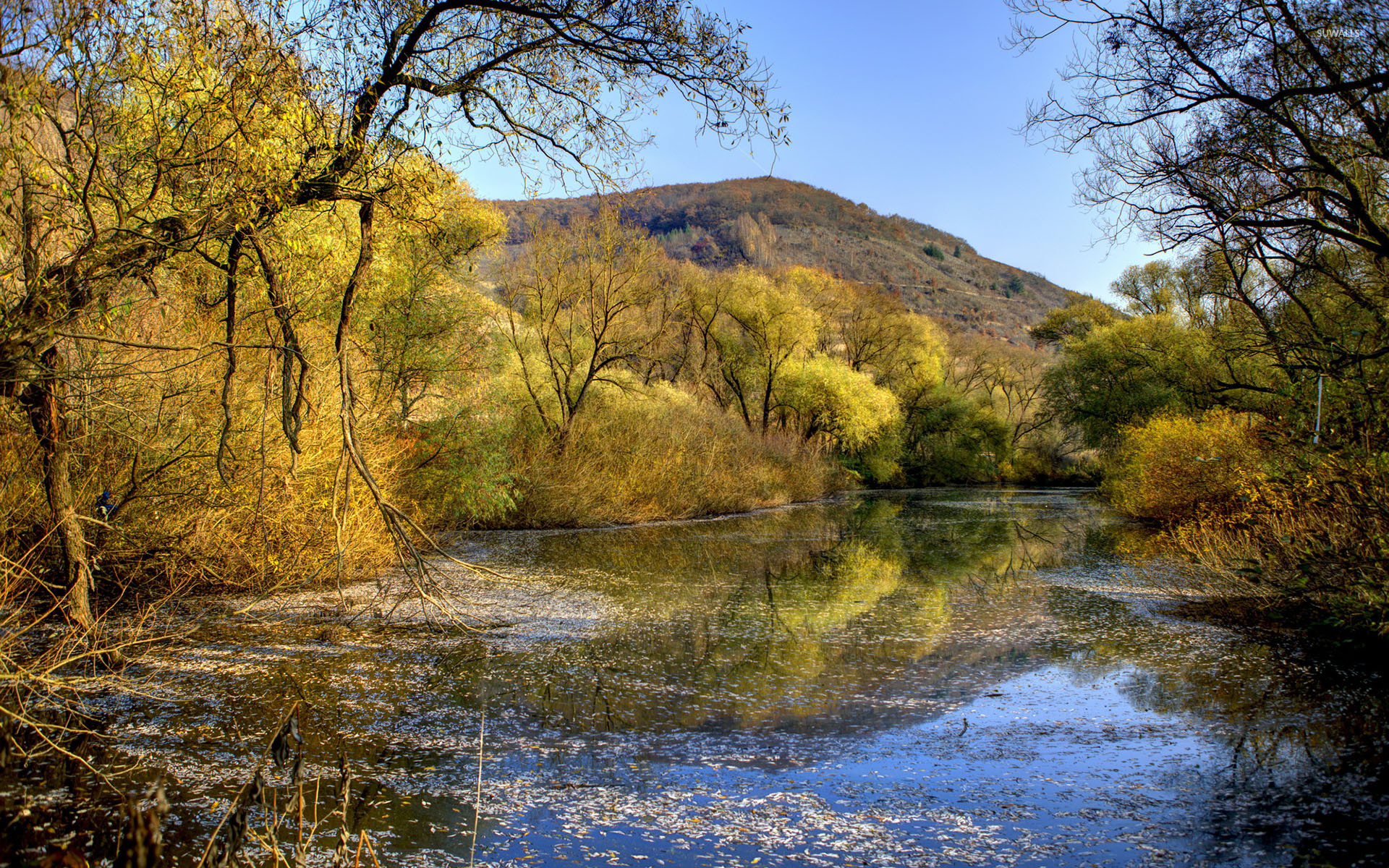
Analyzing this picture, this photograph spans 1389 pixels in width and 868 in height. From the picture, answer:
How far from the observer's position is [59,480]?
6.31m

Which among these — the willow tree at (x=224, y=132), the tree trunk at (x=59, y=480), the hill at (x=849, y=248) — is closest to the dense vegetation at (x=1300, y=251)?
the willow tree at (x=224, y=132)

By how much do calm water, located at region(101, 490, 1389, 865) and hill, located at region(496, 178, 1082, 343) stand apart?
2421 inches

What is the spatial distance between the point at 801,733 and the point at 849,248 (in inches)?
3667

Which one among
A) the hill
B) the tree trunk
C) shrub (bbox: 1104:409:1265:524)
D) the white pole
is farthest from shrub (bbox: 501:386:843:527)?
the hill

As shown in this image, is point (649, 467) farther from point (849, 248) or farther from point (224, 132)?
point (849, 248)

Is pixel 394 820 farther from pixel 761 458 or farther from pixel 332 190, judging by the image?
pixel 761 458

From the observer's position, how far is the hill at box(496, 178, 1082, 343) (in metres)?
78.6

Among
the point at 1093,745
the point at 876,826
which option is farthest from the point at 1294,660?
the point at 876,826

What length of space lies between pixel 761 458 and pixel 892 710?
2248 centimetres

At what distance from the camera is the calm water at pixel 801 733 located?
4086 millimetres

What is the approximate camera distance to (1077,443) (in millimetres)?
45969

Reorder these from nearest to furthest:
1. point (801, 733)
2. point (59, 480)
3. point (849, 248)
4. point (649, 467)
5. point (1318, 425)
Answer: point (801, 733)
point (59, 480)
point (1318, 425)
point (649, 467)
point (849, 248)

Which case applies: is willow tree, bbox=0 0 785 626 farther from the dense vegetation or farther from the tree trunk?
the dense vegetation

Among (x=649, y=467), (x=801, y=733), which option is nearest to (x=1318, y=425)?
(x=801, y=733)
